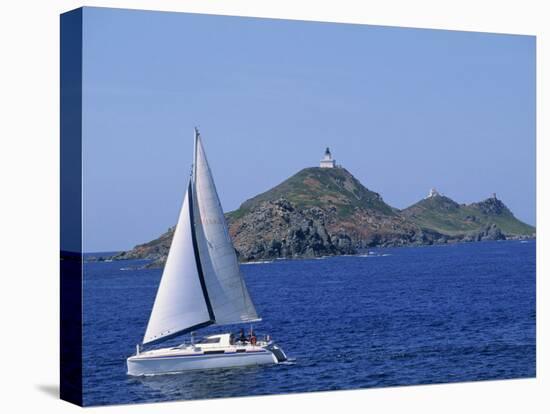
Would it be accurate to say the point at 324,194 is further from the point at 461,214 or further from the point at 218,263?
the point at 461,214

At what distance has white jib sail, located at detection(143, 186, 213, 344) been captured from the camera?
1433 inches

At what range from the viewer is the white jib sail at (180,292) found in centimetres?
3641

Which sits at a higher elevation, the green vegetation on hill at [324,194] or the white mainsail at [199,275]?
the green vegetation on hill at [324,194]

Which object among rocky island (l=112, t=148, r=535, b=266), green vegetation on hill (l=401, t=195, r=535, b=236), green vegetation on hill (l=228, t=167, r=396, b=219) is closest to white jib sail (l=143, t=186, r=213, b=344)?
rocky island (l=112, t=148, r=535, b=266)

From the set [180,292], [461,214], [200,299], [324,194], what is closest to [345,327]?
[324,194]

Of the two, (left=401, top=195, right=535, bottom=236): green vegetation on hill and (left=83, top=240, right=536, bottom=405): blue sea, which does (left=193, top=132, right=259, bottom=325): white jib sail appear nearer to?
(left=83, top=240, right=536, bottom=405): blue sea

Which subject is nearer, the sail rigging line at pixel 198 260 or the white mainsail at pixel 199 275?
the white mainsail at pixel 199 275

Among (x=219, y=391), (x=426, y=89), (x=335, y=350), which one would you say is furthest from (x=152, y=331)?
(x=426, y=89)

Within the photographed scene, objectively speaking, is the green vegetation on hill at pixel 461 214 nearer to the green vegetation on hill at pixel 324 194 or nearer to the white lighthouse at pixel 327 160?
the green vegetation on hill at pixel 324 194

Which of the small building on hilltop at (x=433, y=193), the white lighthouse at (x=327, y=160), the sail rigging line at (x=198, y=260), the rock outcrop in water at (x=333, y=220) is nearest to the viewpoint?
the sail rigging line at (x=198, y=260)

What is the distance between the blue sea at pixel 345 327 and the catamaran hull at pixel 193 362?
0.66 ft

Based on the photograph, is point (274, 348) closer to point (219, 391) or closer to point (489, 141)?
point (219, 391)

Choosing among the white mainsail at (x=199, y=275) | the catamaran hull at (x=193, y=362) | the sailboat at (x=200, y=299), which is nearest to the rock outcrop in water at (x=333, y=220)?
the white mainsail at (x=199, y=275)

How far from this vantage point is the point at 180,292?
120 ft
